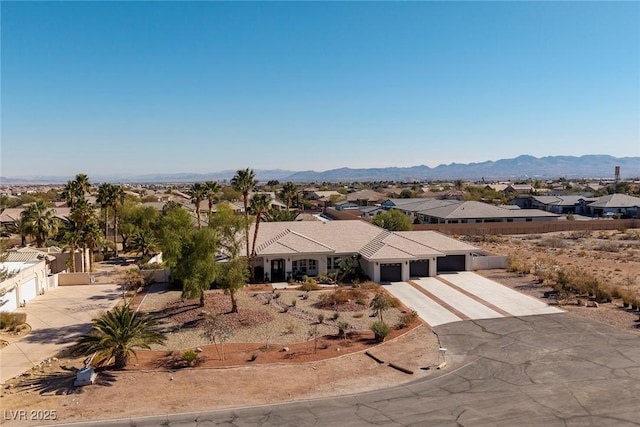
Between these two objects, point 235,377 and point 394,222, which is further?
point 394,222

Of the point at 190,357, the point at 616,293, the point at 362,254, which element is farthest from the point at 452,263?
the point at 190,357

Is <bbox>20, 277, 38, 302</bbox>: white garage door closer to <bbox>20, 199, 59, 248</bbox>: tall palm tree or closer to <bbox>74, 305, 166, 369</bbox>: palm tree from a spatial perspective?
<bbox>20, 199, 59, 248</bbox>: tall palm tree

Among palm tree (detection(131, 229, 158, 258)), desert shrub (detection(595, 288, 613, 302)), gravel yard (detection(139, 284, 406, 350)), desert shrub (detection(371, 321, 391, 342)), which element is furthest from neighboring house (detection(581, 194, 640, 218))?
palm tree (detection(131, 229, 158, 258))

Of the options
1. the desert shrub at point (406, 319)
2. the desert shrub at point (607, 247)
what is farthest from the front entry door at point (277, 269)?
the desert shrub at point (607, 247)

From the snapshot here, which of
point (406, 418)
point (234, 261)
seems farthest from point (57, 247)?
point (406, 418)

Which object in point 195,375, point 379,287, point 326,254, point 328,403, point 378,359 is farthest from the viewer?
point 326,254

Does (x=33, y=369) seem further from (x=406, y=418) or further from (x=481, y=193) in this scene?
(x=481, y=193)

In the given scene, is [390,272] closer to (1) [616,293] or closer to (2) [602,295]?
(2) [602,295]
